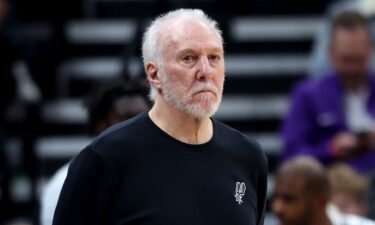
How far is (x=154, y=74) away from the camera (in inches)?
152

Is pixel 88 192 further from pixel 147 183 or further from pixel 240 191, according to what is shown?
pixel 240 191

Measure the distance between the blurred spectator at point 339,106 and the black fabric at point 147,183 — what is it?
342cm

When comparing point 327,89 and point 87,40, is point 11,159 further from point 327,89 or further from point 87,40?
point 327,89

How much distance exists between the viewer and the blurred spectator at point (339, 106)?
7.28 metres

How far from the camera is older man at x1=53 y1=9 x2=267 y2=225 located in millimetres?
3730

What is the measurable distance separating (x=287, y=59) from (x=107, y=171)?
225 inches

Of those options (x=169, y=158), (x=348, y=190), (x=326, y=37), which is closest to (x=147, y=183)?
(x=169, y=158)

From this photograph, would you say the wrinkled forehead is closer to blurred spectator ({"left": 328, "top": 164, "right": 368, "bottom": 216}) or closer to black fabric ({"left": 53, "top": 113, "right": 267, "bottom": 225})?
black fabric ({"left": 53, "top": 113, "right": 267, "bottom": 225})

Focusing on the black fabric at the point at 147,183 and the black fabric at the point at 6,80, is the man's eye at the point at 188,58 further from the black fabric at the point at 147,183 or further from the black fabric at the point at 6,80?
the black fabric at the point at 6,80

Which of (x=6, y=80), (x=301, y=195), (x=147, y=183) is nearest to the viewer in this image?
(x=147, y=183)

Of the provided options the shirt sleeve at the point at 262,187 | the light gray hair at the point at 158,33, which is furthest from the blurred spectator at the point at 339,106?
the light gray hair at the point at 158,33

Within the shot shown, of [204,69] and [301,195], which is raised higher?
[204,69]

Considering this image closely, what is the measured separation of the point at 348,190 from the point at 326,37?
1.76 m

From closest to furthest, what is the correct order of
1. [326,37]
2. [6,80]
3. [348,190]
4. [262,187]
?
[262,187] < [348,190] < [6,80] < [326,37]
